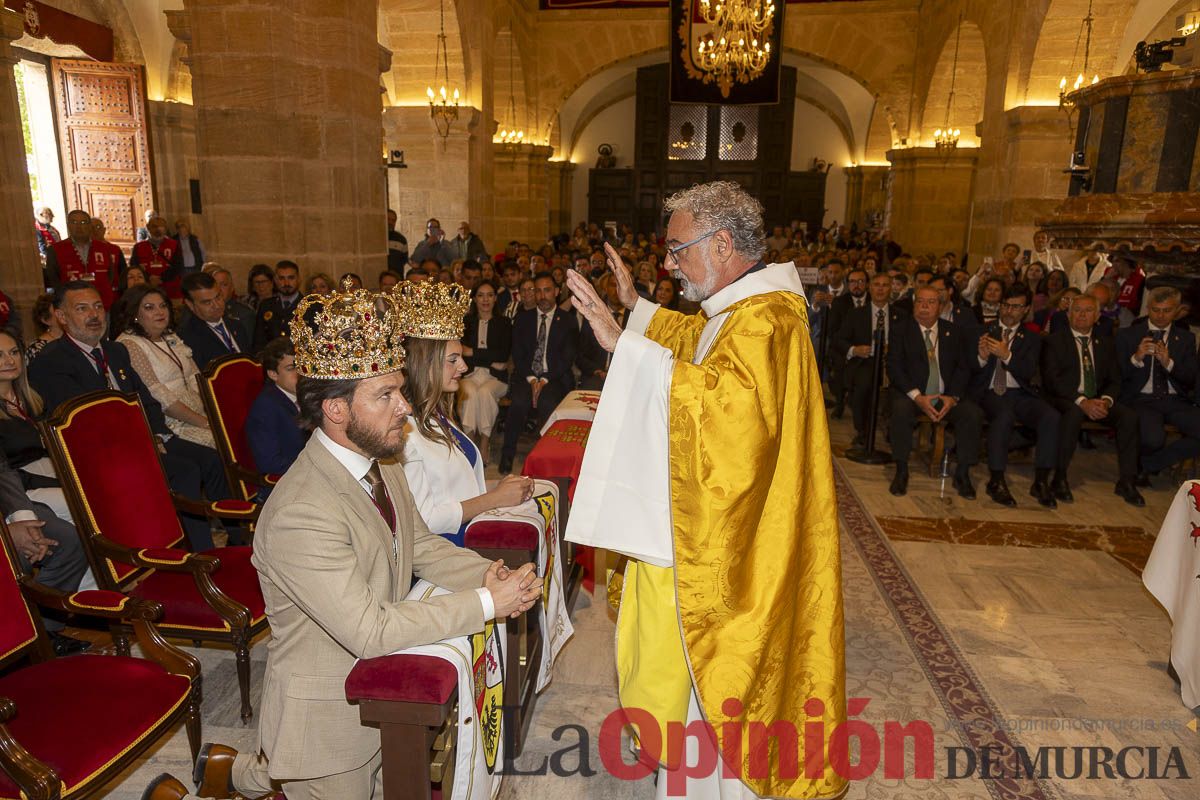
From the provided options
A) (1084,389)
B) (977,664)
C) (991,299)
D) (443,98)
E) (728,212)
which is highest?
(443,98)

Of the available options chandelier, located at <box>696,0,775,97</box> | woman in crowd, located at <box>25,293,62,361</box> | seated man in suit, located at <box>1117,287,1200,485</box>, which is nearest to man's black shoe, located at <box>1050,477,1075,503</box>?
seated man in suit, located at <box>1117,287,1200,485</box>

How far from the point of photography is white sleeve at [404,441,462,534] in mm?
2801

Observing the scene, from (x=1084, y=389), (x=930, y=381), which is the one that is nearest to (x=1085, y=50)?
(x=1084, y=389)

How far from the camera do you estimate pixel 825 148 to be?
23734 millimetres

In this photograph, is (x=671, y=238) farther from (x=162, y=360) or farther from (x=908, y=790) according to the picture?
(x=162, y=360)

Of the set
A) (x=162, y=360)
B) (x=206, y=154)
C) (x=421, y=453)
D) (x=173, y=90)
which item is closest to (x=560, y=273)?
(x=206, y=154)

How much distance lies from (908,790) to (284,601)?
234 centimetres

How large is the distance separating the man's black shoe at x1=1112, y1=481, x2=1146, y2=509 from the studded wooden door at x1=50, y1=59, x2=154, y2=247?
12783 millimetres

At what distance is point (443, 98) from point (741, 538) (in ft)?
33.8

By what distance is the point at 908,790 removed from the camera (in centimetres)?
280

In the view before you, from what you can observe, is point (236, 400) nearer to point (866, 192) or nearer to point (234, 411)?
point (234, 411)

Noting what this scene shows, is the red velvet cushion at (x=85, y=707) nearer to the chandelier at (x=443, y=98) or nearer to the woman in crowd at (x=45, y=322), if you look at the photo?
the woman in crowd at (x=45, y=322)

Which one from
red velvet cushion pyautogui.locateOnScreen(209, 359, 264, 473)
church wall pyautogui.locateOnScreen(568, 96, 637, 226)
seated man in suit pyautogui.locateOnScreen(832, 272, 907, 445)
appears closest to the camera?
red velvet cushion pyautogui.locateOnScreen(209, 359, 264, 473)

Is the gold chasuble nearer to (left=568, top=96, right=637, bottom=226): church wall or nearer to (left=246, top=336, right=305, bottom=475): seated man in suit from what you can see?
(left=246, top=336, right=305, bottom=475): seated man in suit
